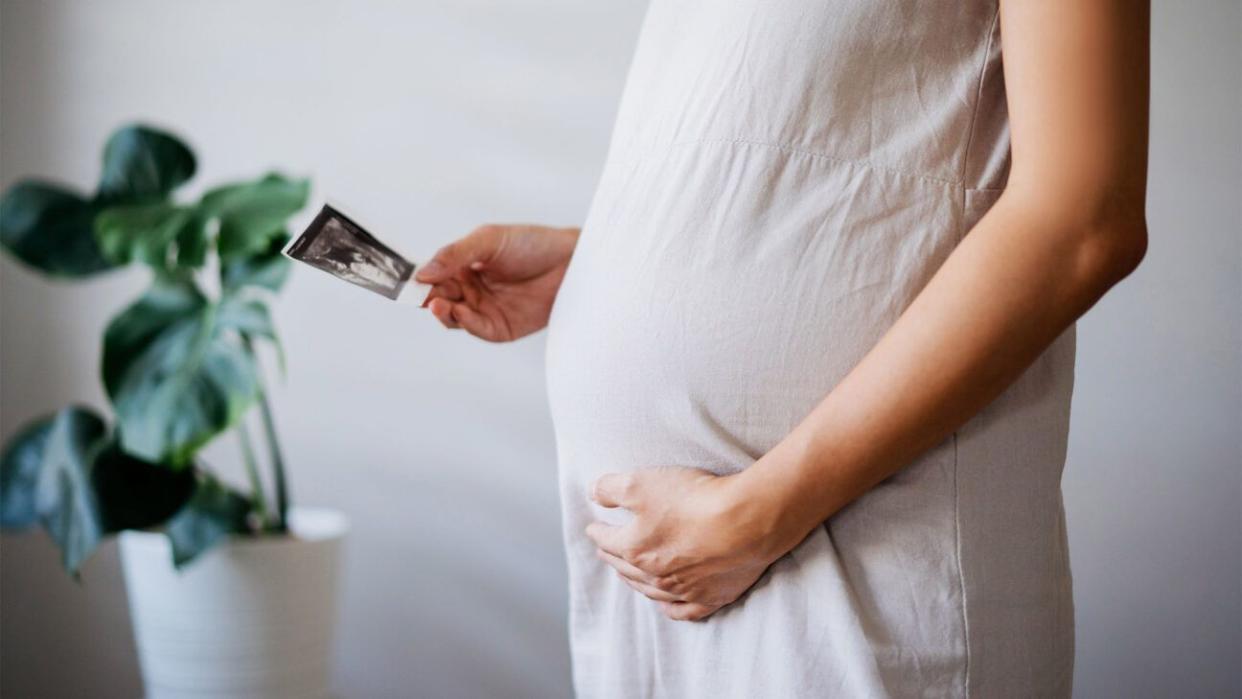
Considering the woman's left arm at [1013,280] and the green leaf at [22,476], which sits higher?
the woman's left arm at [1013,280]

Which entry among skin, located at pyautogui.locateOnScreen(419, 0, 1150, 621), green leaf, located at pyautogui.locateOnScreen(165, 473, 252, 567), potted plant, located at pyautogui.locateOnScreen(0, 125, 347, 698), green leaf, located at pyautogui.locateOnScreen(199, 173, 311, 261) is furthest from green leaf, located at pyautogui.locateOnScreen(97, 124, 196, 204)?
skin, located at pyautogui.locateOnScreen(419, 0, 1150, 621)

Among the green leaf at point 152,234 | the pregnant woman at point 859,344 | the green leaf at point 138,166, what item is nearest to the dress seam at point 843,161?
the pregnant woman at point 859,344

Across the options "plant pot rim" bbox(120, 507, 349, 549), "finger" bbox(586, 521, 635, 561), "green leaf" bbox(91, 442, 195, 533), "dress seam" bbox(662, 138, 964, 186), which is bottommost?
"plant pot rim" bbox(120, 507, 349, 549)

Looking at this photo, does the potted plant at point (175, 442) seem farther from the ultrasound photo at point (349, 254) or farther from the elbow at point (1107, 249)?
the elbow at point (1107, 249)

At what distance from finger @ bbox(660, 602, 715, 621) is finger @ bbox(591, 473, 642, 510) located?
0.23ft

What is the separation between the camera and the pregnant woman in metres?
0.56

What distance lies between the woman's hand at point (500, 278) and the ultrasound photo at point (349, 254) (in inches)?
1.0

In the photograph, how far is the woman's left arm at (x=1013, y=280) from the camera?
21.2 inches

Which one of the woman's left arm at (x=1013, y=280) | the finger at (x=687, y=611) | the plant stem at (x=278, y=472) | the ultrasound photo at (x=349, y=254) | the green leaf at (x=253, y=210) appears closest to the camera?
the woman's left arm at (x=1013, y=280)

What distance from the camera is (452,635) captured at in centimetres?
190

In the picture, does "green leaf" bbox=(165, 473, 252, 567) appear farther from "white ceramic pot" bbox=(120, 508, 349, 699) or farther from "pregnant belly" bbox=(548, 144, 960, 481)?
"pregnant belly" bbox=(548, 144, 960, 481)

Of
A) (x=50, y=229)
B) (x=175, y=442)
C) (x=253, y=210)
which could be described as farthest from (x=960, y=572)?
(x=50, y=229)

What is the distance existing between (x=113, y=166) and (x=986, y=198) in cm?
138

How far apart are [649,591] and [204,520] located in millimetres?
1055
